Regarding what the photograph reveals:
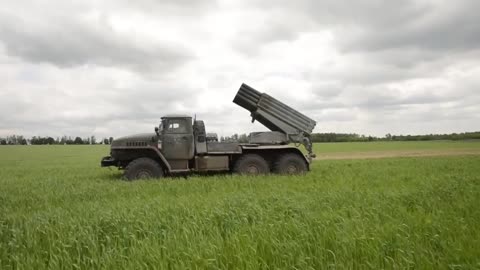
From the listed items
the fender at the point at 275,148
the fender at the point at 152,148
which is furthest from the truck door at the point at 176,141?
the fender at the point at 275,148

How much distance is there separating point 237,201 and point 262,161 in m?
7.25

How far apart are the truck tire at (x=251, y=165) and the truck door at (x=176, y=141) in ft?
6.26

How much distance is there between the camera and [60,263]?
4309 mm

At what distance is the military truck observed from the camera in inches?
537

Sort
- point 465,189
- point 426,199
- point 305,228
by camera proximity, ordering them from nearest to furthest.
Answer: point 305,228 → point 426,199 → point 465,189

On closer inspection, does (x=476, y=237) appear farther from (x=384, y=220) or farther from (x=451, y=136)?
(x=451, y=136)

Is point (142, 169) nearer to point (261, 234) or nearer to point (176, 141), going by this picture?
point (176, 141)

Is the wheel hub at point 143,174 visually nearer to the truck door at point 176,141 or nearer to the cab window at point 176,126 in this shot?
the truck door at point 176,141

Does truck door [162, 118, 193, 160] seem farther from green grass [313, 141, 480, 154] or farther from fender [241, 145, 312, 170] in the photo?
green grass [313, 141, 480, 154]

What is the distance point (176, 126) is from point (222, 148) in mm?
1988

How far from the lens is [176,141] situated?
1373 cm

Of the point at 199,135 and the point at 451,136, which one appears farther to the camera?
the point at 451,136

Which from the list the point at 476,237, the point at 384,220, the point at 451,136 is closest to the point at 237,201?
the point at 384,220

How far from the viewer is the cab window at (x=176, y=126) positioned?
45.3ft
